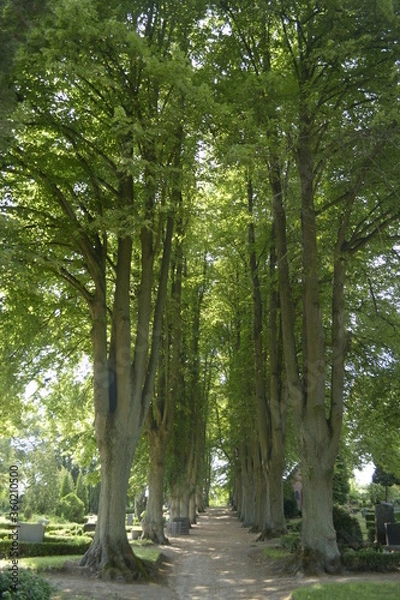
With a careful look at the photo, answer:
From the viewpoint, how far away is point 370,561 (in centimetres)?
1238

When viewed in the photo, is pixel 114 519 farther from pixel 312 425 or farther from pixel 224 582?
pixel 312 425

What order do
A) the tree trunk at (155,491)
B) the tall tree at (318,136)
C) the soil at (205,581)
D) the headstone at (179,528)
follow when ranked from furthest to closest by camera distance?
the headstone at (179,528)
the tree trunk at (155,491)
the tall tree at (318,136)
the soil at (205,581)

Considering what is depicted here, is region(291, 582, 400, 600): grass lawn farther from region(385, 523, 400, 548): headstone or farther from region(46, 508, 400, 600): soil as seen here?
region(385, 523, 400, 548): headstone

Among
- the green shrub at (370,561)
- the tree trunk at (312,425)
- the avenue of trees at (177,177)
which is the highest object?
the avenue of trees at (177,177)

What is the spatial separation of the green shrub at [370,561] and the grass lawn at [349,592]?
7.99 feet

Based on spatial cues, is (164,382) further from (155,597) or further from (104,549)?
(155,597)

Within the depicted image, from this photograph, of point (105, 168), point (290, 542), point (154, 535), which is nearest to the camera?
point (105, 168)

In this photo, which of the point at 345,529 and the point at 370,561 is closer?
the point at 370,561

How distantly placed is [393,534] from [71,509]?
27523 millimetres

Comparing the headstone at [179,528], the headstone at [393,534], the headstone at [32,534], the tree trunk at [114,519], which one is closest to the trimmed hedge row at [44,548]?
the headstone at [32,534]

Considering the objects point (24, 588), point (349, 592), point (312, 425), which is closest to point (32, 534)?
point (312, 425)

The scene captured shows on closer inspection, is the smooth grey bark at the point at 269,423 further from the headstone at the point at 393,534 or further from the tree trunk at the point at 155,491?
the headstone at the point at 393,534

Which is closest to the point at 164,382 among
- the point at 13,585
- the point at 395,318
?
the point at 395,318

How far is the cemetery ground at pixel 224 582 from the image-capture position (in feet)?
31.0
